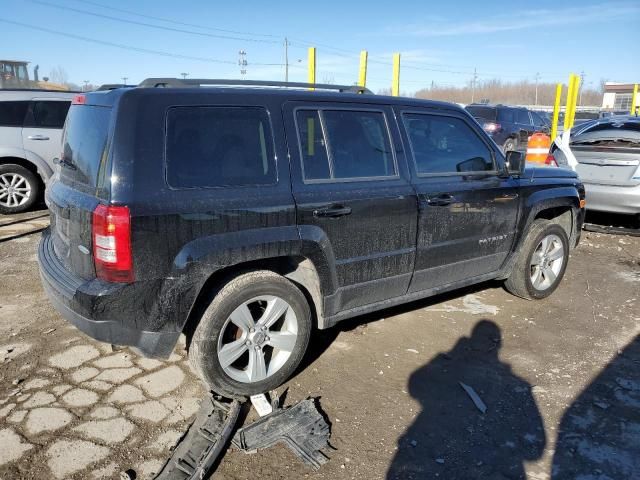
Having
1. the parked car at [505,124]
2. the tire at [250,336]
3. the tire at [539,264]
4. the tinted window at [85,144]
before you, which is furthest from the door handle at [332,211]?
the parked car at [505,124]

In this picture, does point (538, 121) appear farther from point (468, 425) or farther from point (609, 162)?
point (468, 425)

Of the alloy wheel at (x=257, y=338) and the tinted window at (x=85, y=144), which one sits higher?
the tinted window at (x=85, y=144)

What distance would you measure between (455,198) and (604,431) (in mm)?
1814

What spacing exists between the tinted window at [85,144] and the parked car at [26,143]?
203 inches

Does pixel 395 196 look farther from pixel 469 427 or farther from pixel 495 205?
pixel 469 427

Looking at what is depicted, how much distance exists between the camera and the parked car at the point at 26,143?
7910 mm

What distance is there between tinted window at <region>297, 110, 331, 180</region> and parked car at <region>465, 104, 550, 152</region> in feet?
50.6

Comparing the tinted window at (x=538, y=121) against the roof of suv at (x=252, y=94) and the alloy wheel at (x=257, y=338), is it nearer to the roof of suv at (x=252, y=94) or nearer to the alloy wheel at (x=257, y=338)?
the roof of suv at (x=252, y=94)

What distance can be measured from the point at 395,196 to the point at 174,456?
2.11 meters

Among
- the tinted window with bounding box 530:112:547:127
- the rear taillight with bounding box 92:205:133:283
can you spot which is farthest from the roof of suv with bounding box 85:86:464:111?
the tinted window with bounding box 530:112:547:127

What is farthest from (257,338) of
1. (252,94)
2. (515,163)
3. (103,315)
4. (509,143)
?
(509,143)

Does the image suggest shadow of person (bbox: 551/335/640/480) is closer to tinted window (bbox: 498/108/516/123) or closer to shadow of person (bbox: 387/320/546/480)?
shadow of person (bbox: 387/320/546/480)

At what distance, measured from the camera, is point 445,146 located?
13.4ft

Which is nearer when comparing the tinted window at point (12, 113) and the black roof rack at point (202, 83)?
the black roof rack at point (202, 83)
